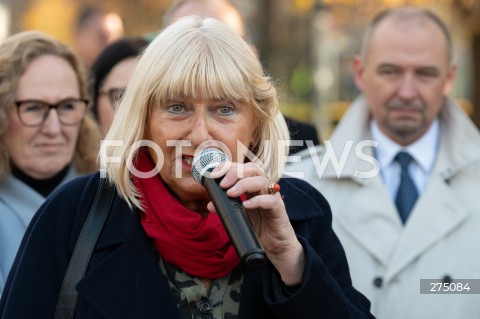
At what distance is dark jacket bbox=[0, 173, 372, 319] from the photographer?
3186 millimetres

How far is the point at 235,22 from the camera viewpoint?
20.3 feet

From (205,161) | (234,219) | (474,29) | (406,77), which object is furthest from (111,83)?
(474,29)

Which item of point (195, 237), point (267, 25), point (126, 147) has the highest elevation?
point (126, 147)

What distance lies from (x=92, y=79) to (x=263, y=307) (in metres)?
2.82

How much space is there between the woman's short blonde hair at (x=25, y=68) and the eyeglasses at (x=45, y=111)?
0.07 meters

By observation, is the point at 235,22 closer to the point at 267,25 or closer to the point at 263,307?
the point at 263,307

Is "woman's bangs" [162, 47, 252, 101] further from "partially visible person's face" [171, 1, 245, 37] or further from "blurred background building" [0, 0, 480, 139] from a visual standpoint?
"blurred background building" [0, 0, 480, 139]

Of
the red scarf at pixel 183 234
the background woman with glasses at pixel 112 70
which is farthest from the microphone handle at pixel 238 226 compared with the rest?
the background woman with glasses at pixel 112 70

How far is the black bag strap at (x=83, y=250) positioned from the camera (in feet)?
10.6

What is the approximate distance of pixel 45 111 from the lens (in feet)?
15.7

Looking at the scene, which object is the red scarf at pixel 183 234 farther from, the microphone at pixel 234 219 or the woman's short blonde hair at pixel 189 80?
the microphone at pixel 234 219

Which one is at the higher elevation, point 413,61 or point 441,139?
point 413,61

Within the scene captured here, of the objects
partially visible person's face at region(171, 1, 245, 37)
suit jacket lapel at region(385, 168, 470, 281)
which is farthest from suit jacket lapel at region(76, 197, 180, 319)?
partially visible person's face at region(171, 1, 245, 37)

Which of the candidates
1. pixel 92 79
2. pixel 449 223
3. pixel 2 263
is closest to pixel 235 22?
pixel 92 79
